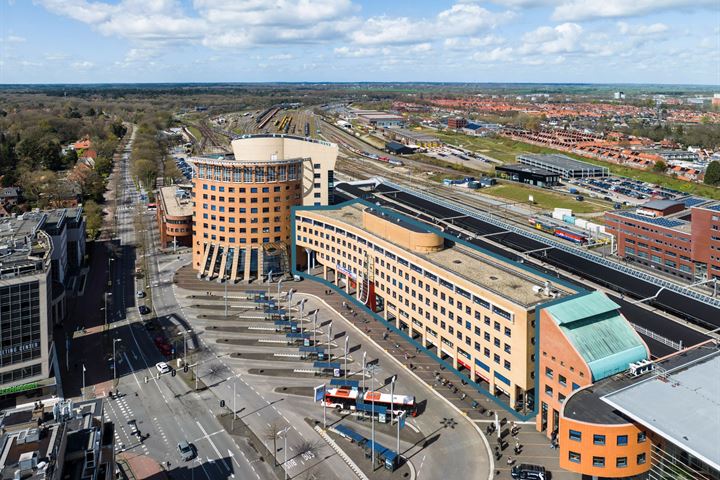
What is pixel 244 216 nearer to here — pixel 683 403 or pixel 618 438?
pixel 618 438

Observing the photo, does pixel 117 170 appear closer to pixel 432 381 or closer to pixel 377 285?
pixel 377 285

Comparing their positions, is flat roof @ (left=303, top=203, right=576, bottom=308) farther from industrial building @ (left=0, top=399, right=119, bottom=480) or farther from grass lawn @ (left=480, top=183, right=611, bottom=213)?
grass lawn @ (left=480, top=183, right=611, bottom=213)

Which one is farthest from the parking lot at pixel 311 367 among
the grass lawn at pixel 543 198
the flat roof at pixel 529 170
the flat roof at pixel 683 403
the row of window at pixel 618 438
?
the flat roof at pixel 529 170

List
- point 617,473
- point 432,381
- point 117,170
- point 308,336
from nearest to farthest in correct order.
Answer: point 617,473 → point 432,381 → point 308,336 → point 117,170

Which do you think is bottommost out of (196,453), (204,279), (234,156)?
(196,453)

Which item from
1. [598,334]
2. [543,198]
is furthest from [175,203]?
[543,198]

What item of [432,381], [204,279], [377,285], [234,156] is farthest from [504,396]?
[234,156]
